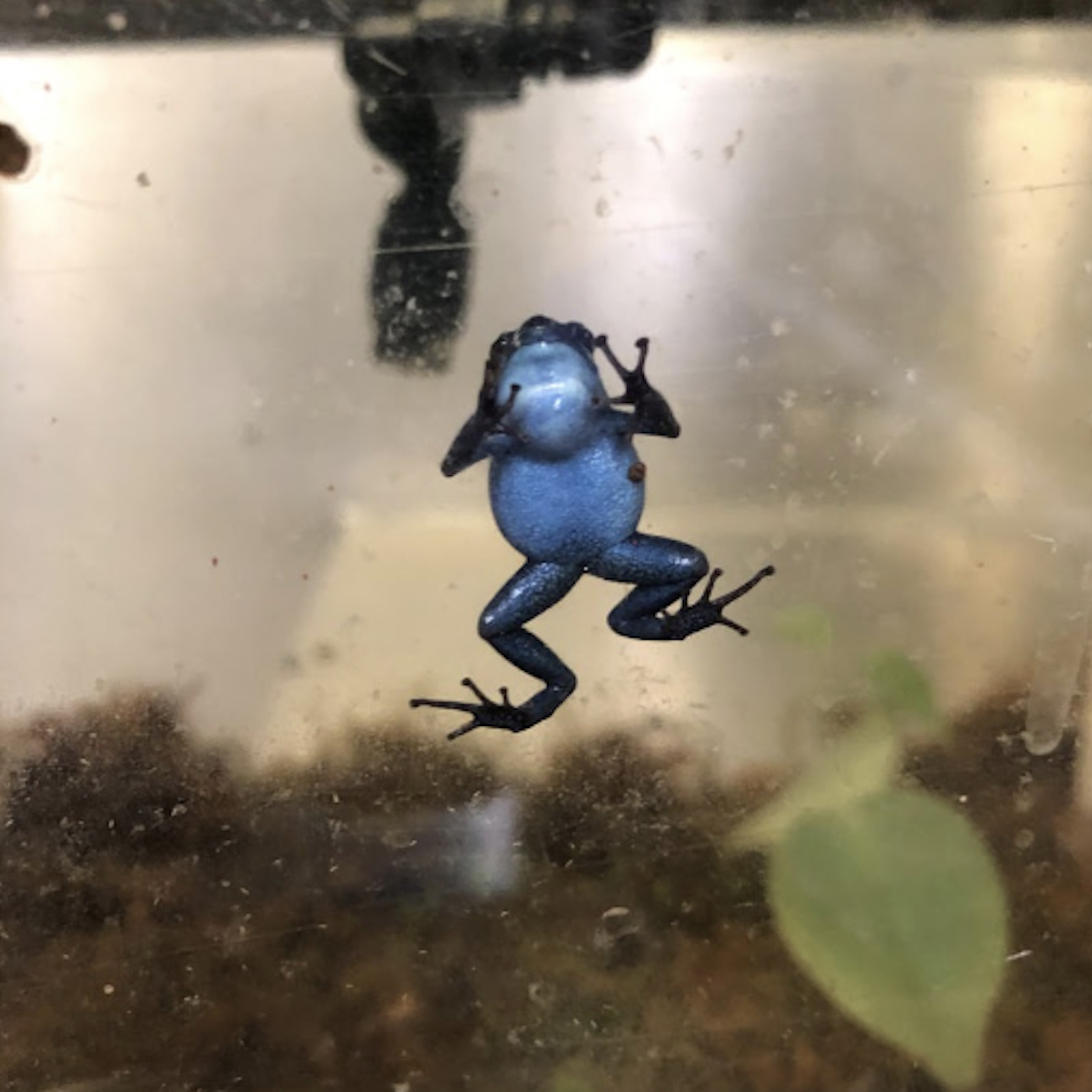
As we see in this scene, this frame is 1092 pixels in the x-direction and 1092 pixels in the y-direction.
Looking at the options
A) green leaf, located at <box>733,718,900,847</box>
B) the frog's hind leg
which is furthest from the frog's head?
green leaf, located at <box>733,718,900,847</box>

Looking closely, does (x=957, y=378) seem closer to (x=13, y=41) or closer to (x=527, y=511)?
(x=527, y=511)

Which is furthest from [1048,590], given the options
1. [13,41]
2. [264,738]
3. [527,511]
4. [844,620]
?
[13,41]

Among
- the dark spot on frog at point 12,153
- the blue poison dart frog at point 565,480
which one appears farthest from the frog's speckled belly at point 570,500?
the dark spot on frog at point 12,153

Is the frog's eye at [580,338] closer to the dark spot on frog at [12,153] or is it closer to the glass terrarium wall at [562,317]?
the glass terrarium wall at [562,317]

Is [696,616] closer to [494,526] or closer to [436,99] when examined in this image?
[494,526]

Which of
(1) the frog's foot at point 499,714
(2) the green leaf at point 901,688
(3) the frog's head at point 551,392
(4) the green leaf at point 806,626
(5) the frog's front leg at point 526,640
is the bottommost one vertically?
(2) the green leaf at point 901,688

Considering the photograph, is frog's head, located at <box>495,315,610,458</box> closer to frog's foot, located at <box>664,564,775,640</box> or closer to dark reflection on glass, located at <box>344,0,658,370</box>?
frog's foot, located at <box>664,564,775,640</box>

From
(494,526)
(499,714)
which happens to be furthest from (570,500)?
(494,526)

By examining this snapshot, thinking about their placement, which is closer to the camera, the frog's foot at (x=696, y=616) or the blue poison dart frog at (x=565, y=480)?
the blue poison dart frog at (x=565, y=480)
